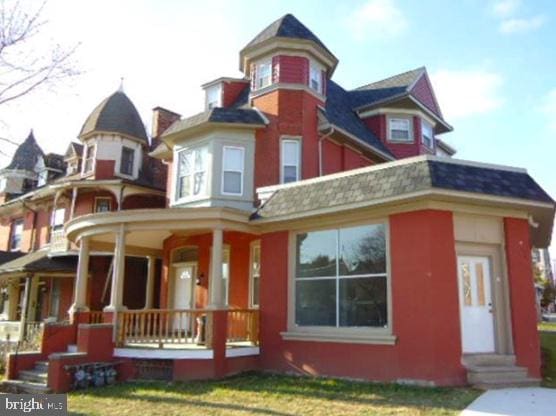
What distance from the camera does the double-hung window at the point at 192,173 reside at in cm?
1515

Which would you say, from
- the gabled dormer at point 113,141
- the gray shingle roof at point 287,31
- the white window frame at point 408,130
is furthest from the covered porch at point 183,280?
the white window frame at point 408,130

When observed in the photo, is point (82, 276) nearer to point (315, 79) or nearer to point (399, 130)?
point (315, 79)

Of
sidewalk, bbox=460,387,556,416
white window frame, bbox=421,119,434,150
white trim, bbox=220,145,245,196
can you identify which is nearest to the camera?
sidewalk, bbox=460,387,556,416

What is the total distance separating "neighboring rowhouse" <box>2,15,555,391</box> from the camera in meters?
9.73

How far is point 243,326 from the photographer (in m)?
12.6

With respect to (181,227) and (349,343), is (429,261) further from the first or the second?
(181,227)

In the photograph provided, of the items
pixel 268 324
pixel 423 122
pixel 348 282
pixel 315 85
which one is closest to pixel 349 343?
pixel 348 282

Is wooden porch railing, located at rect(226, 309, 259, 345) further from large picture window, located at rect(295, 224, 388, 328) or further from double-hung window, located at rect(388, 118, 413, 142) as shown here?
double-hung window, located at rect(388, 118, 413, 142)

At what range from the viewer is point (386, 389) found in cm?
917

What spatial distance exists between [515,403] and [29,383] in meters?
9.84

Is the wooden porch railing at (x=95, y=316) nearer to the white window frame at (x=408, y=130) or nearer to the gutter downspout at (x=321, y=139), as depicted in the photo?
the gutter downspout at (x=321, y=139)

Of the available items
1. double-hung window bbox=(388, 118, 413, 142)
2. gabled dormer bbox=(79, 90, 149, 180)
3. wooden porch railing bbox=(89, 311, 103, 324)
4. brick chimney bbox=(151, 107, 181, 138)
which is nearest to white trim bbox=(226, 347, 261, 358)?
wooden porch railing bbox=(89, 311, 103, 324)

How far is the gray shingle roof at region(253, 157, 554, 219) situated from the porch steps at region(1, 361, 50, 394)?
6.38m

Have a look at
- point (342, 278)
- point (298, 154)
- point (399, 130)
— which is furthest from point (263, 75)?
point (342, 278)
